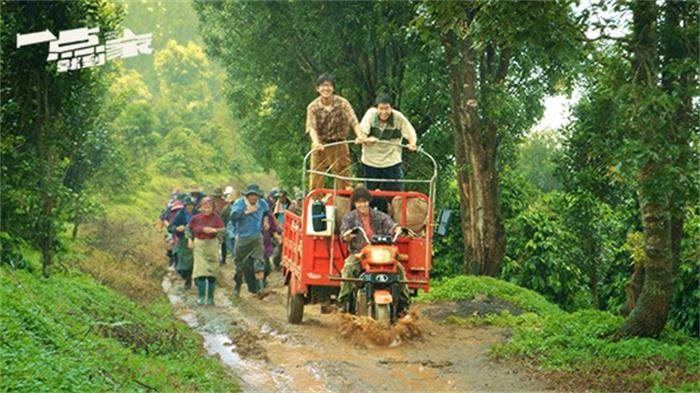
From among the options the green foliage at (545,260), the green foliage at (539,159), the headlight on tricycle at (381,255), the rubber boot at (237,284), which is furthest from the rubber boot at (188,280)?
the green foliage at (539,159)

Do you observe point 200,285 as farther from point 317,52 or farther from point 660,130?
point 660,130

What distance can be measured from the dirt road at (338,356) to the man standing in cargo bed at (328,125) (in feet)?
7.29

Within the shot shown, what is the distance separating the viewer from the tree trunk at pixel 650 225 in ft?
28.3

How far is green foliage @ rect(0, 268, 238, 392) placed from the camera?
6769 millimetres

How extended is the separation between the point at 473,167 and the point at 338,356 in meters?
7.24

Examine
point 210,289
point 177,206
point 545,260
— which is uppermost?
point 177,206

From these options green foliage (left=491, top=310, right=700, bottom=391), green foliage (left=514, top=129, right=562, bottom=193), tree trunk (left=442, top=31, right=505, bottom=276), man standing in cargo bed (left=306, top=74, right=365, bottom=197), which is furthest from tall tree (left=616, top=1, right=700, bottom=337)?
green foliage (left=514, top=129, right=562, bottom=193)

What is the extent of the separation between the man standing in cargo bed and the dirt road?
2.22 meters

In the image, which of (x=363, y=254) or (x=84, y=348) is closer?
(x=84, y=348)

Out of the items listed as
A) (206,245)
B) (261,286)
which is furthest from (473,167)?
(206,245)

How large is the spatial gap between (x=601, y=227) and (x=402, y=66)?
6070 mm

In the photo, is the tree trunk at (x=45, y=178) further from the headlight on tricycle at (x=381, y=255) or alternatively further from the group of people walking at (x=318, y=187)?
the headlight on tricycle at (x=381, y=255)

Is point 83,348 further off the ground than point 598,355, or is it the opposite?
point 83,348

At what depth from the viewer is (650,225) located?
9219 mm
